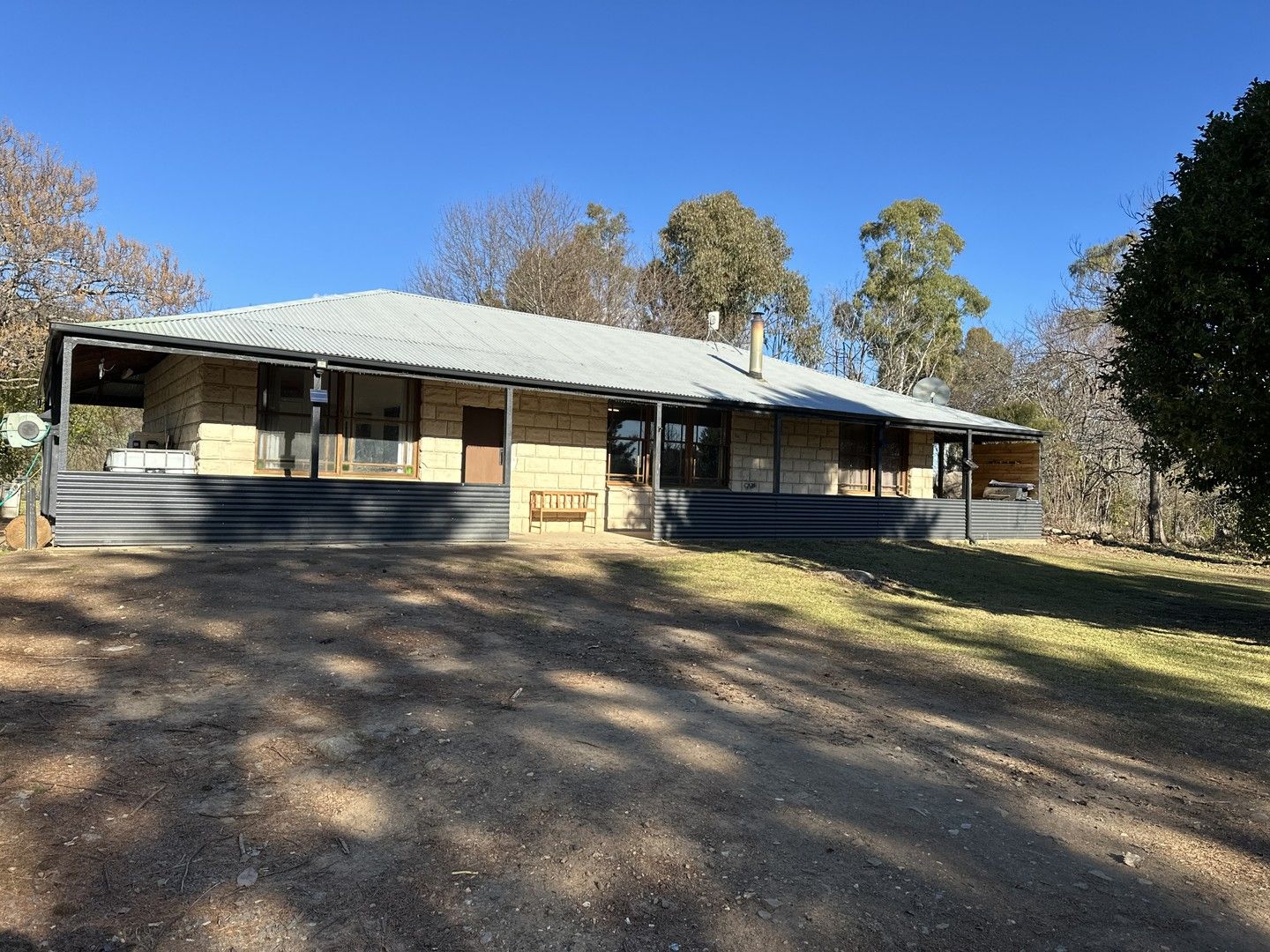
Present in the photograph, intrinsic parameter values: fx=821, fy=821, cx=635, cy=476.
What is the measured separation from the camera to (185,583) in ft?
25.6

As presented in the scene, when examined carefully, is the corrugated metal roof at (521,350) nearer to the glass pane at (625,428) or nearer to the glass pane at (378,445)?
the glass pane at (625,428)

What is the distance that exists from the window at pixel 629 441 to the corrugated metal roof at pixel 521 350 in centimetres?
90

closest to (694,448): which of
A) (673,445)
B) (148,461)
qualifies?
(673,445)

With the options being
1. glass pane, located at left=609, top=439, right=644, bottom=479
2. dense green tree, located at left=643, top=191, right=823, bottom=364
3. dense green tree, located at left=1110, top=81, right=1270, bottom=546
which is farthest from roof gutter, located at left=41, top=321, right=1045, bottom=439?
dense green tree, located at left=643, top=191, right=823, bottom=364

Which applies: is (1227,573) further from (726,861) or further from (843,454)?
(726,861)

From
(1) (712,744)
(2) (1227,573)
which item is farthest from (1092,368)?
(1) (712,744)

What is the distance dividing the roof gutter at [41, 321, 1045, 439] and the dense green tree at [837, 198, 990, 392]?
66.1ft

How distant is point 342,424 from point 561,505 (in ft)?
13.8

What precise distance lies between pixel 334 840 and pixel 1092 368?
29697mm

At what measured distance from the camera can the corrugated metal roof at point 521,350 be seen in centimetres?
1215

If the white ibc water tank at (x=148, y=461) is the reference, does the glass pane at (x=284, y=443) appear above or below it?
above

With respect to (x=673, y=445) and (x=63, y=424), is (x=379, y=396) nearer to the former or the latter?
(x=63, y=424)

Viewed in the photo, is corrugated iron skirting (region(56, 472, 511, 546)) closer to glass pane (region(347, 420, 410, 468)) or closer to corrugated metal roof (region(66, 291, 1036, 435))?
glass pane (region(347, 420, 410, 468))

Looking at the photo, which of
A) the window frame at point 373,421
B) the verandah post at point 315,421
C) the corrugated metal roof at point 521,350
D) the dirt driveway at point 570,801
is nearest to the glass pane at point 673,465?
the corrugated metal roof at point 521,350
